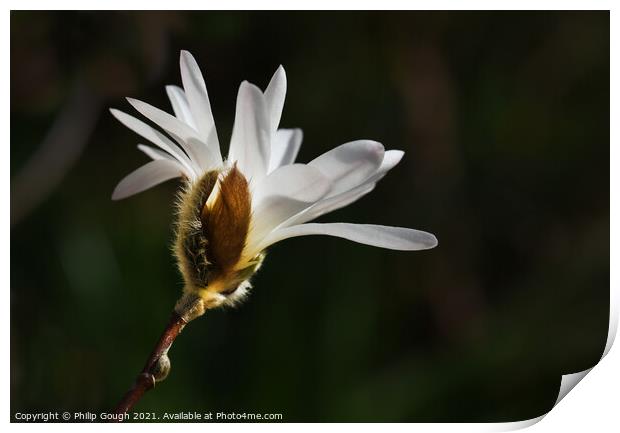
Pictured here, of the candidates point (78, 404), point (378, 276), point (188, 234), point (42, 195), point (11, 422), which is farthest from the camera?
point (378, 276)

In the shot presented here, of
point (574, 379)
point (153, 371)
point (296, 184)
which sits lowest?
point (574, 379)

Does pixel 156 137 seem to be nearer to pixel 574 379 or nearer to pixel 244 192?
pixel 244 192

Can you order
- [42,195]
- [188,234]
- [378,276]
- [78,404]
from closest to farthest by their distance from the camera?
[188,234]
[78,404]
[42,195]
[378,276]

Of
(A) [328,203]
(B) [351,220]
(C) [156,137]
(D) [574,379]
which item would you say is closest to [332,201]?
(A) [328,203]

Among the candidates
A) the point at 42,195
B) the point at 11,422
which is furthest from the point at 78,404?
the point at 42,195

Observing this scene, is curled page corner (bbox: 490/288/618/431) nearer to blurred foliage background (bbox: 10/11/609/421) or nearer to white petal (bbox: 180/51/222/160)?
blurred foliage background (bbox: 10/11/609/421)
